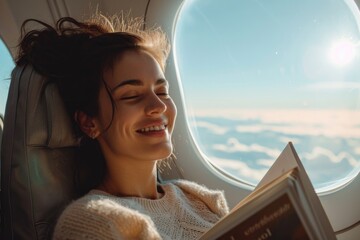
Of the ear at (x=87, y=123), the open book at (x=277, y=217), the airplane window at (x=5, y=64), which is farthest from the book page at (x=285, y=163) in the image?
the airplane window at (x=5, y=64)

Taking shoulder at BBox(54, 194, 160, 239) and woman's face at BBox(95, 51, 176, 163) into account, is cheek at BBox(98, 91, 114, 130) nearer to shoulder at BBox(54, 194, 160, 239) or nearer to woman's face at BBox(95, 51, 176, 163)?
woman's face at BBox(95, 51, 176, 163)

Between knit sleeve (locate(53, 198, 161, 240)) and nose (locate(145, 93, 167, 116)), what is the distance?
0.97 feet

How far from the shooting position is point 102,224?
0.89 meters

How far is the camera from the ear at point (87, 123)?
117cm

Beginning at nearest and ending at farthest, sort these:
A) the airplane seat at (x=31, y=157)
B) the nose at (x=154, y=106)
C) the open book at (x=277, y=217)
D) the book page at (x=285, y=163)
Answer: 1. the open book at (x=277, y=217)
2. the book page at (x=285, y=163)
3. the airplane seat at (x=31, y=157)
4. the nose at (x=154, y=106)

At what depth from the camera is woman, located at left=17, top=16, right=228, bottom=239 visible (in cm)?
112

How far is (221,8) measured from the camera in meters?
1.55

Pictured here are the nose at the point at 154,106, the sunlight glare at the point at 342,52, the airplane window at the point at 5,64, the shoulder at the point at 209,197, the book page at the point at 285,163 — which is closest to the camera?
the book page at the point at 285,163

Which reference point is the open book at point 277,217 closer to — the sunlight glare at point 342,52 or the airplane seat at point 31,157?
the airplane seat at point 31,157

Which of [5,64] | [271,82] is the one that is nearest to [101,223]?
[271,82]

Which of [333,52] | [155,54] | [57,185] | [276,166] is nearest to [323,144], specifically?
[333,52]

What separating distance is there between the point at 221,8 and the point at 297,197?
111cm

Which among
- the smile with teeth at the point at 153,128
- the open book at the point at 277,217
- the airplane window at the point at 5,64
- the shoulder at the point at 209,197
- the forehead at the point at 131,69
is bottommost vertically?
the shoulder at the point at 209,197

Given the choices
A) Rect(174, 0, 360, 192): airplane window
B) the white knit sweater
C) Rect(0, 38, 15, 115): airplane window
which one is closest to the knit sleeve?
the white knit sweater
